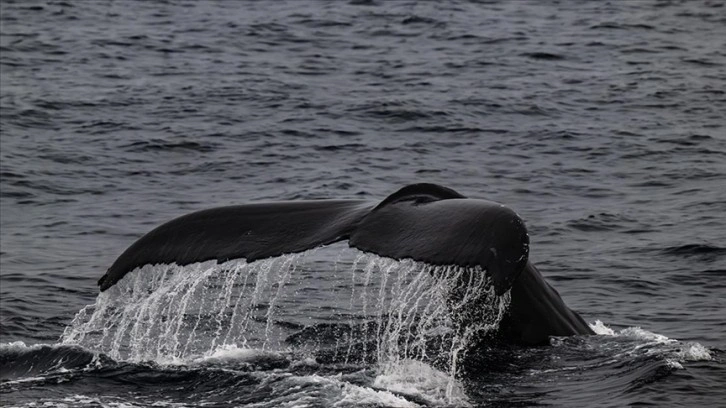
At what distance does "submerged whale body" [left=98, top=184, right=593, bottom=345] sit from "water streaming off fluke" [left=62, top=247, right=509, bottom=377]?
83mm

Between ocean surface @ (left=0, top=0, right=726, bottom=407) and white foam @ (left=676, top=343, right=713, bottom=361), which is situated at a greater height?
white foam @ (left=676, top=343, right=713, bottom=361)

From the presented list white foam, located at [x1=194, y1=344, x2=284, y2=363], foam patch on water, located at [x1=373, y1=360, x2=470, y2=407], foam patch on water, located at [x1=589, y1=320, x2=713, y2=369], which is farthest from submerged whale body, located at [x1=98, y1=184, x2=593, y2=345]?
white foam, located at [x1=194, y1=344, x2=284, y2=363]

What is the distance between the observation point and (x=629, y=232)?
39.5ft

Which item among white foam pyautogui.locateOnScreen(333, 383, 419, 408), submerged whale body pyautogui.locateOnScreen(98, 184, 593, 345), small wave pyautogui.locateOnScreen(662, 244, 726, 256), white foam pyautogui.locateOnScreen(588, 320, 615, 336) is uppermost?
submerged whale body pyautogui.locateOnScreen(98, 184, 593, 345)

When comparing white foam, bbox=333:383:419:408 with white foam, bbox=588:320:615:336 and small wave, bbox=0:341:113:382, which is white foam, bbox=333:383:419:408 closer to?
small wave, bbox=0:341:113:382

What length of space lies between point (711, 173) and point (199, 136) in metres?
6.33

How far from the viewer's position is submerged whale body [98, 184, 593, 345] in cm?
536

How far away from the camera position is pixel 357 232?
5.95 m

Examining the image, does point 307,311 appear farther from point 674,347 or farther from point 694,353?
point 694,353

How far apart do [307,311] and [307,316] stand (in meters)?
0.17

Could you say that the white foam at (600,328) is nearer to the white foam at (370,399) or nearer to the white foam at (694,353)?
the white foam at (694,353)

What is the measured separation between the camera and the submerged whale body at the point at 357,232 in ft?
17.6

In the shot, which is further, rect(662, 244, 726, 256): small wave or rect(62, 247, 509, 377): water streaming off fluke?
rect(662, 244, 726, 256): small wave

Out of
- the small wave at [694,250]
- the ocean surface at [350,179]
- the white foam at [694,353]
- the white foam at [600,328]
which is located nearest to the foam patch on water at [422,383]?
the ocean surface at [350,179]
